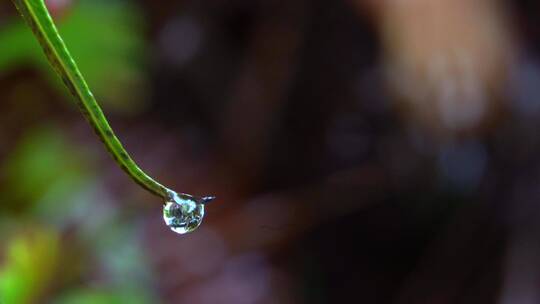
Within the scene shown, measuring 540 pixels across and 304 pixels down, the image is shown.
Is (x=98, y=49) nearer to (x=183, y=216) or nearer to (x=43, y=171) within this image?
(x=43, y=171)

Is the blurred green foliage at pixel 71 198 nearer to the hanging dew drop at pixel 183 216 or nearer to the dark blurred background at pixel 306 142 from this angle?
the dark blurred background at pixel 306 142

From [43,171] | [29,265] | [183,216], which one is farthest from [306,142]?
[183,216]

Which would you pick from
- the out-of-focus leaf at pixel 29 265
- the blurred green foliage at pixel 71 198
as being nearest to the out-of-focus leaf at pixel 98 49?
the blurred green foliage at pixel 71 198

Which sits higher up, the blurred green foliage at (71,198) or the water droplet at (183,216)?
the blurred green foliage at (71,198)

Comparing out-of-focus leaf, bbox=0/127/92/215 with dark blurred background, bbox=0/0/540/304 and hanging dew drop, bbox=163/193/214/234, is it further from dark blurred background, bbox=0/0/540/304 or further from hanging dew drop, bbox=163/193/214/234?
hanging dew drop, bbox=163/193/214/234

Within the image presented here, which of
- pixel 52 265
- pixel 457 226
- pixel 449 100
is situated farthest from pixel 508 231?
pixel 52 265

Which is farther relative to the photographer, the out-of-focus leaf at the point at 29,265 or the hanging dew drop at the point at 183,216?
the out-of-focus leaf at the point at 29,265
